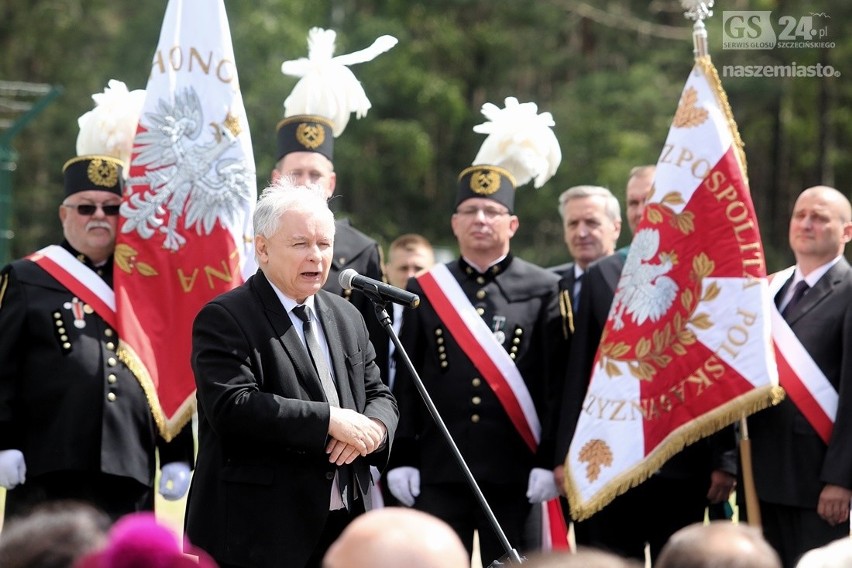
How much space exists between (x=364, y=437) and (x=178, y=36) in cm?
245

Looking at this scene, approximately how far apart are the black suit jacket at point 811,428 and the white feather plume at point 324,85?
2.29 m

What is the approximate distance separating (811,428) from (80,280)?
312cm

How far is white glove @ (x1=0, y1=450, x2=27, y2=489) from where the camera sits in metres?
5.16

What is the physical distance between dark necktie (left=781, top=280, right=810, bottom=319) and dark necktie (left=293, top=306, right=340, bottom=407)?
2.22m

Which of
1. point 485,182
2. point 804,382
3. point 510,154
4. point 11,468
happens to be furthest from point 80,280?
point 804,382

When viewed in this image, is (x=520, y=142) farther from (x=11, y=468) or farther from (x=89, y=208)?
(x=11, y=468)

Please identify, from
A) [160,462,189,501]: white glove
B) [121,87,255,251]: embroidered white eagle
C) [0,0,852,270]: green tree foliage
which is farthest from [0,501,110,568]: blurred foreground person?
[0,0,852,270]: green tree foliage

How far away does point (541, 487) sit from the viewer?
566cm

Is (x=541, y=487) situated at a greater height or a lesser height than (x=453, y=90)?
lesser

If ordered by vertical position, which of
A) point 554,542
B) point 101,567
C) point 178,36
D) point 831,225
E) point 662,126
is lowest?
point 554,542

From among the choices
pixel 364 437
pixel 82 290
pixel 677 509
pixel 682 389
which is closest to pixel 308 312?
pixel 364 437

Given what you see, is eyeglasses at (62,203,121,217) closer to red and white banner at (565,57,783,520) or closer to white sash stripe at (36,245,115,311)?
white sash stripe at (36,245,115,311)

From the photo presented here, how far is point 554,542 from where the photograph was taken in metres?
5.76

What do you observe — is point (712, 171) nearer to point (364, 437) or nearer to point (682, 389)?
point (682, 389)
